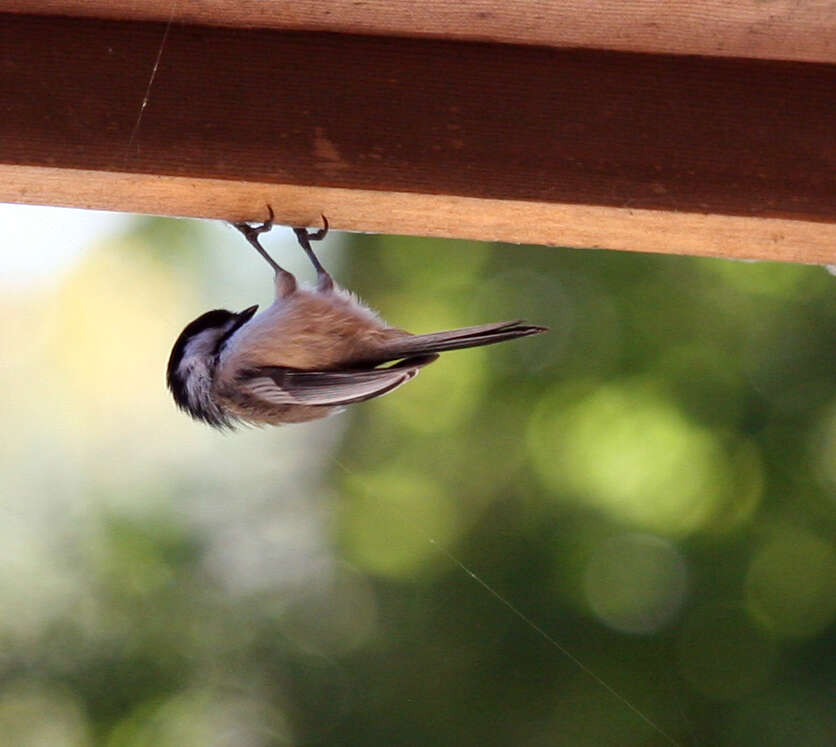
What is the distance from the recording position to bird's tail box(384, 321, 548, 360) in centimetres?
169

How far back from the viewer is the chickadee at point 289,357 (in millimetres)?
2053

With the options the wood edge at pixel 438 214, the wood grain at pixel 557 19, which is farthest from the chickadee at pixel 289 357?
the wood grain at pixel 557 19

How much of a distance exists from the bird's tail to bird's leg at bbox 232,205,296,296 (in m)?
0.22

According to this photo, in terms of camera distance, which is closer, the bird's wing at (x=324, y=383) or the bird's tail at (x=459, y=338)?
the bird's tail at (x=459, y=338)

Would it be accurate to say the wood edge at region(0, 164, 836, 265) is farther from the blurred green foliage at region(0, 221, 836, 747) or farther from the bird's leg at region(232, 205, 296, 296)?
the blurred green foliage at region(0, 221, 836, 747)

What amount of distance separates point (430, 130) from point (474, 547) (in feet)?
7.05

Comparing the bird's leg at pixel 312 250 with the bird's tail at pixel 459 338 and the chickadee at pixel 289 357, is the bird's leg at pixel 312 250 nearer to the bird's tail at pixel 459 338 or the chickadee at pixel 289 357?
the chickadee at pixel 289 357

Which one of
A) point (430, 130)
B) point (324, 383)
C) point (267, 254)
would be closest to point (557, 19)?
point (430, 130)

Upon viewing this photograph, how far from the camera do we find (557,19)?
1415 millimetres

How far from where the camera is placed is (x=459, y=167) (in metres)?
1.43

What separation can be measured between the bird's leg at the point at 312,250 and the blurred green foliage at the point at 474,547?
1.26 m

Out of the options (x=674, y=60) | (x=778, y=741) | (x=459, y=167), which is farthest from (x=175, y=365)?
(x=778, y=741)

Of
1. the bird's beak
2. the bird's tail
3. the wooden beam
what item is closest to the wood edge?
the wooden beam

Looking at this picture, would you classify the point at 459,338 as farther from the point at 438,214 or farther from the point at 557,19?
the point at 557,19
